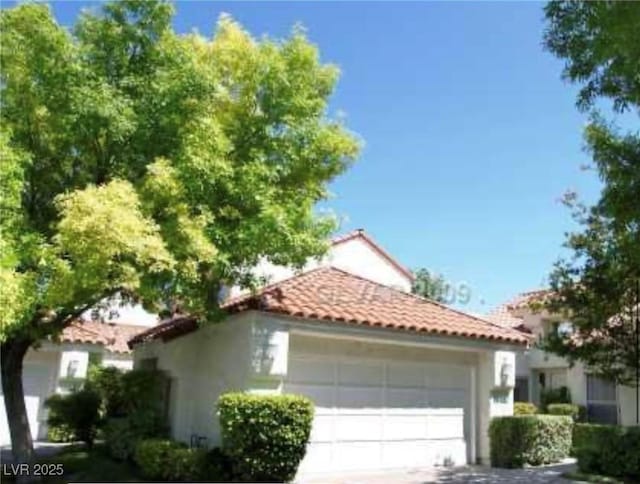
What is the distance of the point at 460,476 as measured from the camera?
15.6 m

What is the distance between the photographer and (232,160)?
14383 mm

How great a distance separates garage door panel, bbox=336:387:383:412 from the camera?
1602 centimetres

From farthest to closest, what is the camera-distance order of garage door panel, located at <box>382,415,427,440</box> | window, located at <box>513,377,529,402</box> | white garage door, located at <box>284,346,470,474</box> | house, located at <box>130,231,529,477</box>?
window, located at <box>513,377,529,402</box> → garage door panel, located at <box>382,415,427,440</box> → white garage door, located at <box>284,346,470,474</box> → house, located at <box>130,231,529,477</box>

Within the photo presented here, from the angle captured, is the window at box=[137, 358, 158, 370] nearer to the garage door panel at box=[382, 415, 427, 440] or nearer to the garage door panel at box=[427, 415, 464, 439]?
the garage door panel at box=[382, 415, 427, 440]

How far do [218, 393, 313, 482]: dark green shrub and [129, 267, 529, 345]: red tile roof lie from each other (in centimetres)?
223

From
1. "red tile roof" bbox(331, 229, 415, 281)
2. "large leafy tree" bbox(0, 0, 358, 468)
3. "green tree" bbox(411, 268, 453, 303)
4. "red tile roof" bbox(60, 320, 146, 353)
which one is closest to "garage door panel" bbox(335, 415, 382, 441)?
"large leafy tree" bbox(0, 0, 358, 468)

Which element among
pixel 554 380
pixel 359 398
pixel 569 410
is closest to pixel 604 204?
pixel 359 398

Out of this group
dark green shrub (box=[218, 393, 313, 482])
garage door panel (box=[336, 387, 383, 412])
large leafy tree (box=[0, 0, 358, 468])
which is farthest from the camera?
garage door panel (box=[336, 387, 383, 412])

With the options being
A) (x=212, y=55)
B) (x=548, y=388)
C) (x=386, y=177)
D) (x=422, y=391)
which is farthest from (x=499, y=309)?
(x=212, y=55)

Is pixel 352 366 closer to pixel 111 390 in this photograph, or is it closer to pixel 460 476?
pixel 460 476

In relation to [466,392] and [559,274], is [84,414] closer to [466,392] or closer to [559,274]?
[466,392]

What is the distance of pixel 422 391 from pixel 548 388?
19.5 metres

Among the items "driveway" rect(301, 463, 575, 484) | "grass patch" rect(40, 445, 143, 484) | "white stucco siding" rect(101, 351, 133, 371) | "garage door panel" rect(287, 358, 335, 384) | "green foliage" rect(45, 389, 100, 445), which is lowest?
"grass patch" rect(40, 445, 143, 484)

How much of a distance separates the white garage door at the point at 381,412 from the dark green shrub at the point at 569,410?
1324 centimetres
